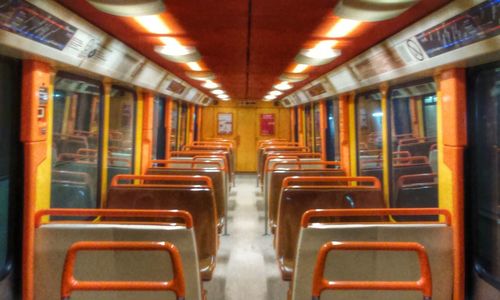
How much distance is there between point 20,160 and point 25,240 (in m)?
0.50

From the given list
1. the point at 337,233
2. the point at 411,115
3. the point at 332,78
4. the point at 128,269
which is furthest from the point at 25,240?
the point at 332,78

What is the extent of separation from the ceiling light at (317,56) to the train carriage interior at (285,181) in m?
0.03

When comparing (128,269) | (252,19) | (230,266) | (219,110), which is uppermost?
(219,110)

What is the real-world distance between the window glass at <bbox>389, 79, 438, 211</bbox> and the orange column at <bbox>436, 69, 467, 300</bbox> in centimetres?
84

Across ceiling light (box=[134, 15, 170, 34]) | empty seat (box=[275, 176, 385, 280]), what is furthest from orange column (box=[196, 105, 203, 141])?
ceiling light (box=[134, 15, 170, 34])

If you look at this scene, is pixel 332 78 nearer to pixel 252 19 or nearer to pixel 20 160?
pixel 252 19

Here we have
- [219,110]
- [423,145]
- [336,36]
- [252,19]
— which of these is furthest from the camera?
[219,110]

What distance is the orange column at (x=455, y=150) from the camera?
101 inches

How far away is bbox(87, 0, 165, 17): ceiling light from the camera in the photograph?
2.15 metres

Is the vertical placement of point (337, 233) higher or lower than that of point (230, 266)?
higher

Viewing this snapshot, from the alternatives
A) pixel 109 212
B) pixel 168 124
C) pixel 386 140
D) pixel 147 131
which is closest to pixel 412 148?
pixel 386 140

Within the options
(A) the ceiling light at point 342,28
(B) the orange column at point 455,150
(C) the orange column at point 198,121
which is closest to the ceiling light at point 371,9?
(A) the ceiling light at point 342,28

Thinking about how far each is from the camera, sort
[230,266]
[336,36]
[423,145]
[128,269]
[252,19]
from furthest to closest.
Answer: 1. [230,266]
2. [423,145]
3. [336,36]
4. [252,19]
5. [128,269]

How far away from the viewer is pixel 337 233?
7.84 feet
